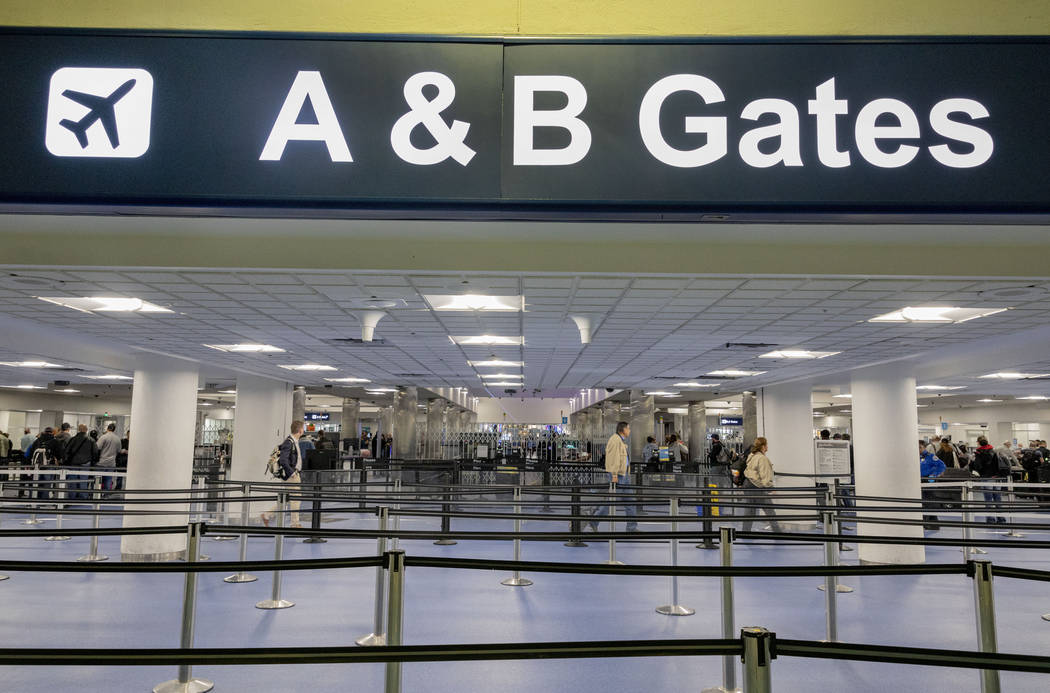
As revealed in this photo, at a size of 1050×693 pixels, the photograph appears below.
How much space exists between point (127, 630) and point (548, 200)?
6172 millimetres

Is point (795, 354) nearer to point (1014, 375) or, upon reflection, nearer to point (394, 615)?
point (1014, 375)

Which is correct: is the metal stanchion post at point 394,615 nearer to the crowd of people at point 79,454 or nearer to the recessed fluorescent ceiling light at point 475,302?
the recessed fluorescent ceiling light at point 475,302

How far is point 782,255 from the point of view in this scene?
5.44 m

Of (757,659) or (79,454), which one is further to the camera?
(79,454)

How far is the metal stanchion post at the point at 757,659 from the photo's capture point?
7.15ft

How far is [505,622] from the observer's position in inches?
263

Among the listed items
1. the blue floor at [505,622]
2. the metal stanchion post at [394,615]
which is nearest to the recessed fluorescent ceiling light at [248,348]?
the blue floor at [505,622]

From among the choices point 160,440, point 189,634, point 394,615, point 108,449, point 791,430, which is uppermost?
point 791,430

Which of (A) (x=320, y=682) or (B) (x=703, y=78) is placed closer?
(B) (x=703, y=78)

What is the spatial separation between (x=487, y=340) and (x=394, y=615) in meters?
8.30

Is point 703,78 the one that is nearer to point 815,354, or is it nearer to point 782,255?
point 782,255

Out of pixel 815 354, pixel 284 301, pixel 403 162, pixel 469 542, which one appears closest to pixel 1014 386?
pixel 815 354

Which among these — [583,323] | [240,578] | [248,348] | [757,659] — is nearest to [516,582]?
[583,323]

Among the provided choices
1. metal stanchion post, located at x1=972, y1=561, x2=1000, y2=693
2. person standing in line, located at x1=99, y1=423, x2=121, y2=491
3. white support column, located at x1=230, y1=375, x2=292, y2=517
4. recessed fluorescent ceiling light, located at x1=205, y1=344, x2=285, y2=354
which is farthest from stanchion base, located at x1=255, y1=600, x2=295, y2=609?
white support column, located at x1=230, y1=375, x2=292, y2=517
